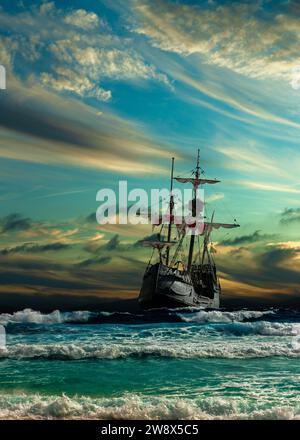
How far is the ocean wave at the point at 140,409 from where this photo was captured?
13750 millimetres

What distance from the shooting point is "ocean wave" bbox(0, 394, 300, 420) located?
13.8 meters

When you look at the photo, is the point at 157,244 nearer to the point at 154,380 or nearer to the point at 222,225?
the point at 222,225

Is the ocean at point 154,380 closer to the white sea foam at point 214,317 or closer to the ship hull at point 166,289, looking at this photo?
the white sea foam at point 214,317

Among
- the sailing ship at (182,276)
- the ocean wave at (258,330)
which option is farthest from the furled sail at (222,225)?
the ocean wave at (258,330)

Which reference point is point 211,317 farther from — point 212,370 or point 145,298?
point 212,370

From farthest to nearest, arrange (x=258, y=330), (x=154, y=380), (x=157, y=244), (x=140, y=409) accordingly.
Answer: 1. (x=157, y=244)
2. (x=258, y=330)
3. (x=154, y=380)
4. (x=140, y=409)

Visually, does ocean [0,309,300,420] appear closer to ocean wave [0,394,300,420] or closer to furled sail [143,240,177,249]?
ocean wave [0,394,300,420]

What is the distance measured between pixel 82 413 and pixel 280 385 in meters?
8.21

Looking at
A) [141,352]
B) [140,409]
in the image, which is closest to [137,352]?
[141,352]

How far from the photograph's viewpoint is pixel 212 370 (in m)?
20.8

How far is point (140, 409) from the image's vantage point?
14258 mm

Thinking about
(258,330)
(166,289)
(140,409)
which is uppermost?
(166,289)
